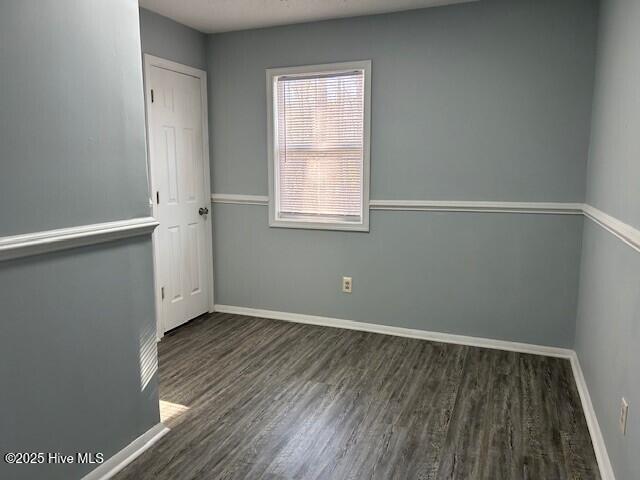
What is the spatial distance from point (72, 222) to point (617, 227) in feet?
7.21

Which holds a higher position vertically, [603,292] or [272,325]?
[603,292]

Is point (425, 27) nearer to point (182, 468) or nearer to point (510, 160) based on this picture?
point (510, 160)

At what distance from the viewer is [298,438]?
2.32m

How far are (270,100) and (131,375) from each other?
2.46 metres

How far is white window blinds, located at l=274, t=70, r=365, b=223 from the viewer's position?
12.0 feet

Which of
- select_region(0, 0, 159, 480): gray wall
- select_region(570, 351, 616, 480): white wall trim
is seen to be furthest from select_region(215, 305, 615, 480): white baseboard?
select_region(0, 0, 159, 480): gray wall

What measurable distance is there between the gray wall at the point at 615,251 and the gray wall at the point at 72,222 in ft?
6.46

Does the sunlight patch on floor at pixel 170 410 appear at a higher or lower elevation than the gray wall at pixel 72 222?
lower

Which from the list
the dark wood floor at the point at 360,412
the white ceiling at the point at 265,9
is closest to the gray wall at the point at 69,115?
the dark wood floor at the point at 360,412

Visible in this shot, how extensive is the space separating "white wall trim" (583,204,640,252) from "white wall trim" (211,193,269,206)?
7.81ft

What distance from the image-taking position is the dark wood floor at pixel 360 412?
2.11m

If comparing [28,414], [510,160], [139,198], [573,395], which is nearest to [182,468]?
[28,414]

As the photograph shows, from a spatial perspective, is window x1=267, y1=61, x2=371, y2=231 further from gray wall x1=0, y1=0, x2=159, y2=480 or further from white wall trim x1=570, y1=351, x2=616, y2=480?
gray wall x1=0, y1=0, x2=159, y2=480

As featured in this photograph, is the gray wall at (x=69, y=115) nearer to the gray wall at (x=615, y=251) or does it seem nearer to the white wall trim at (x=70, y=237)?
the white wall trim at (x=70, y=237)
